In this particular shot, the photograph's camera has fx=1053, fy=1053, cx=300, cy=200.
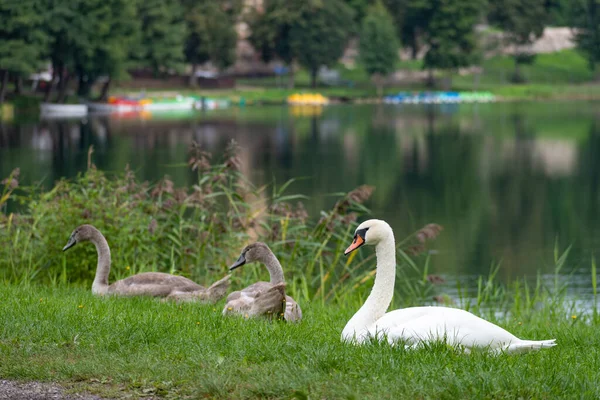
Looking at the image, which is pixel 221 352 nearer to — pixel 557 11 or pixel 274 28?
pixel 274 28

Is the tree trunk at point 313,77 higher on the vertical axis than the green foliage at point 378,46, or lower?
lower

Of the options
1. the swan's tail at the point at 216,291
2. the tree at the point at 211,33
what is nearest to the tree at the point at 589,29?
the tree at the point at 211,33

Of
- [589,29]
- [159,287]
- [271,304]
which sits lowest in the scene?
[159,287]

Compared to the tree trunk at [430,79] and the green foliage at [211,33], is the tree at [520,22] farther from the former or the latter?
the green foliage at [211,33]

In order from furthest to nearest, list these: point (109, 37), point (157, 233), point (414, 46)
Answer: point (414, 46) < point (109, 37) < point (157, 233)

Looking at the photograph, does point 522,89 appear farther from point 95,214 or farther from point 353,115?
point 95,214

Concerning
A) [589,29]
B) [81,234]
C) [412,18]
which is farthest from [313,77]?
[81,234]

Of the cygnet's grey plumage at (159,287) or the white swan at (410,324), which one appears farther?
the cygnet's grey plumage at (159,287)

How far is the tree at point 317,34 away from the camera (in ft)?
349

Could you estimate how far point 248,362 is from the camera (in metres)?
6.82

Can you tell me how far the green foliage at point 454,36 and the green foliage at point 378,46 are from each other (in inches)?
259

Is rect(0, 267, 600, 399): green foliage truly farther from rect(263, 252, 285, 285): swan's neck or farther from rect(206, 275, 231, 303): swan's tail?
rect(206, 275, 231, 303): swan's tail

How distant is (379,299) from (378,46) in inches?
3870

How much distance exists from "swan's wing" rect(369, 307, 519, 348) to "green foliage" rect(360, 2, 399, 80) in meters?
98.7
